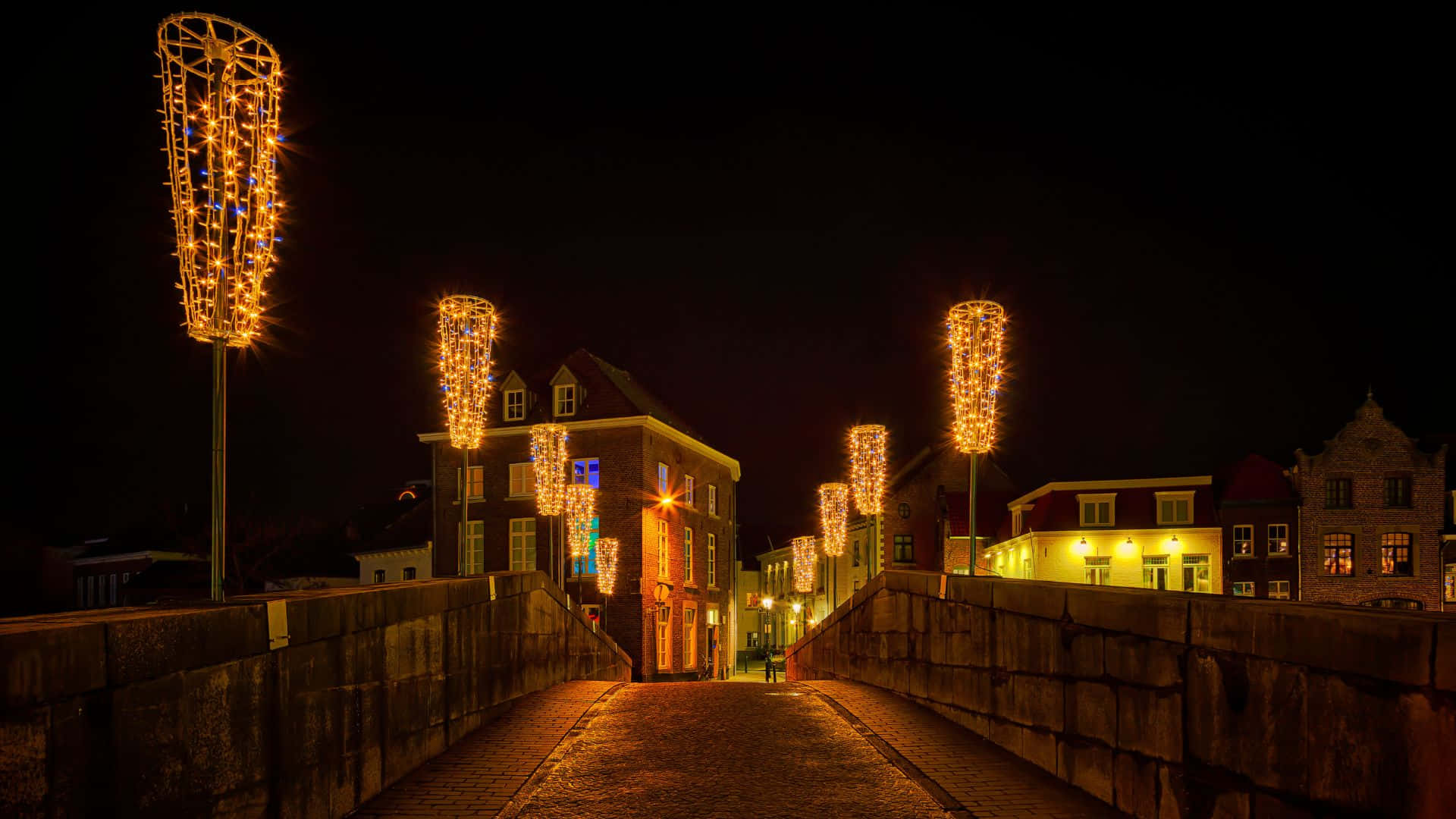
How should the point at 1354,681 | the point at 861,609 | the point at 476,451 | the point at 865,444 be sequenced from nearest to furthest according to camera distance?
the point at 1354,681 < the point at 861,609 < the point at 865,444 < the point at 476,451

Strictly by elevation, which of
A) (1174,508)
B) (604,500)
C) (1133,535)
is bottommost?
(1133,535)

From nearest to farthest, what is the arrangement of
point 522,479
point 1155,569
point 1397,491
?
point 522,479, point 1397,491, point 1155,569

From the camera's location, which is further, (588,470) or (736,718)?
(588,470)

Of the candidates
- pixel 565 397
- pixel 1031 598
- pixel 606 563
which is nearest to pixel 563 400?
pixel 565 397

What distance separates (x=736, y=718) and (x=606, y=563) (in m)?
22.7

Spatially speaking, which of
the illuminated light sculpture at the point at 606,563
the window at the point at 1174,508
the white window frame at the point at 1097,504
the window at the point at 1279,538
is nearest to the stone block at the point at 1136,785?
the illuminated light sculpture at the point at 606,563

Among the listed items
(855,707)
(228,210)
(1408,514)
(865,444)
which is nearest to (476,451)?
(865,444)

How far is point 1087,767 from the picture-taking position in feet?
22.9

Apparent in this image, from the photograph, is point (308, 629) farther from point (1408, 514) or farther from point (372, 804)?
point (1408, 514)

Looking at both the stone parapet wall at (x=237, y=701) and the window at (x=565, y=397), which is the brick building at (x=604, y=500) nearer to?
the window at (x=565, y=397)

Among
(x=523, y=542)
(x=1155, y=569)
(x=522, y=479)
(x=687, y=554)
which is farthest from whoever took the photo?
(x=1155, y=569)

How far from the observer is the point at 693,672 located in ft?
123

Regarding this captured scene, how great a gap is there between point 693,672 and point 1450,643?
1394 inches

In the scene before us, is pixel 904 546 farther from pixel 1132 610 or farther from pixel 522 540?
pixel 1132 610
